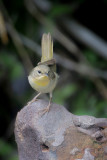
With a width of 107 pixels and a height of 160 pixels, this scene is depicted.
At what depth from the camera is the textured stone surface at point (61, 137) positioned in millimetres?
1520

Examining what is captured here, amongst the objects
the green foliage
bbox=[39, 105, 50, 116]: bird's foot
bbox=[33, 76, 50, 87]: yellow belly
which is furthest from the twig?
bbox=[39, 105, 50, 116]: bird's foot

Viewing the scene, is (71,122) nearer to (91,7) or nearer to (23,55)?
(23,55)

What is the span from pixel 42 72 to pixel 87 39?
2.05 metres

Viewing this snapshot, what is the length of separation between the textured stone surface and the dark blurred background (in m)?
2.35

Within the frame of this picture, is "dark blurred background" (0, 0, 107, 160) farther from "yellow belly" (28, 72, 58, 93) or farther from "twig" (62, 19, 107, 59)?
"yellow belly" (28, 72, 58, 93)

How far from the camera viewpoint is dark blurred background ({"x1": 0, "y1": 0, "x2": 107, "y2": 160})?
4.32m

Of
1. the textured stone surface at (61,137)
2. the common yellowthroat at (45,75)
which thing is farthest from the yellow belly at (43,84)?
the textured stone surface at (61,137)

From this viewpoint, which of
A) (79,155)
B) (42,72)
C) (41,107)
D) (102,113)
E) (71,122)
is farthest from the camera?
(102,113)

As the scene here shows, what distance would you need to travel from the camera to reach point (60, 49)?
487 cm

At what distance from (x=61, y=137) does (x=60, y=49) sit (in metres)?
3.38

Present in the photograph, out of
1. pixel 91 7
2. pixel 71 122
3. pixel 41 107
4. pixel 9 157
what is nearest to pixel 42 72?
pixel 41 107

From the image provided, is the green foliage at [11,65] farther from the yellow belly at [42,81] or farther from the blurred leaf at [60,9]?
the yellow belly at [42,81]

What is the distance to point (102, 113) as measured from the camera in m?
3.60

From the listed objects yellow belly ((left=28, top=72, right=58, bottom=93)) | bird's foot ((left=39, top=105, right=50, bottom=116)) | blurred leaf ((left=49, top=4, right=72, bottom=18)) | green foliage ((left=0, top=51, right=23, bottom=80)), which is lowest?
green foliage ((left=0, top=51, right=23, bottom=80))
